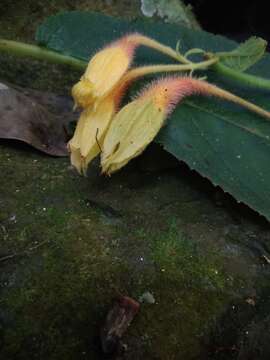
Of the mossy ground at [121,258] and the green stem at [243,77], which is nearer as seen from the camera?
the mossy ground at [121,258]

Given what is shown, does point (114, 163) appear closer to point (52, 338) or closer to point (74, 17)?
point (52, 338)

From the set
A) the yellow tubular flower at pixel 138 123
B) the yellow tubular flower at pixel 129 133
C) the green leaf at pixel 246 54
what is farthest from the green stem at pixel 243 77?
the yellow tubular flower at pixel 129 133

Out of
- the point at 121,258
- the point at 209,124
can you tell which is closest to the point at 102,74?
the point at 209,124

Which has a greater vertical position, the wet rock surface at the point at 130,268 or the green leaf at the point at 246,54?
the green leaf at the point at 246,54

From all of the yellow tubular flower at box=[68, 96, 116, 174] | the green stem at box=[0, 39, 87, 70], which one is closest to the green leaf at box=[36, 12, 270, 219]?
the green stem at box=[0, 39, 87, 70]

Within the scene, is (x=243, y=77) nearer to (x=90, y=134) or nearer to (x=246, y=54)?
(x=246, y=54)

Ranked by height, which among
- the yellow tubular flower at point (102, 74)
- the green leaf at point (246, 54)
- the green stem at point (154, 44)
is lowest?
the yellow tubular flower at point (102, 74)

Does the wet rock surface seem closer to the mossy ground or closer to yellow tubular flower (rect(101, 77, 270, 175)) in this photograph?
the mossy ground

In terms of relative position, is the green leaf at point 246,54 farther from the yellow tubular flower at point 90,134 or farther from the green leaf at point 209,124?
the yellow tubular flower at point 90,134

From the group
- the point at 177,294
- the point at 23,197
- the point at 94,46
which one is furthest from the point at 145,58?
the point at 177,294
